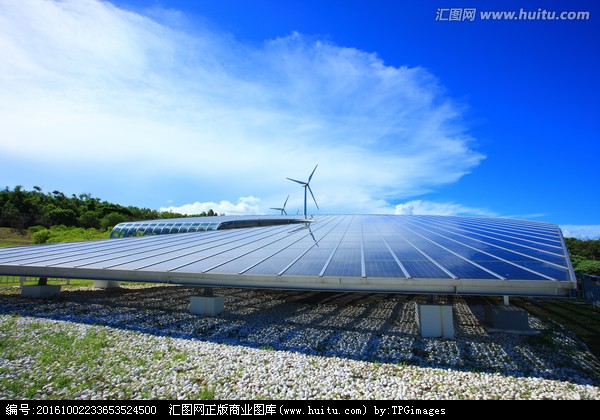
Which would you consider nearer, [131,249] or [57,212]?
[131,249]

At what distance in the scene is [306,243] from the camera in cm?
2056

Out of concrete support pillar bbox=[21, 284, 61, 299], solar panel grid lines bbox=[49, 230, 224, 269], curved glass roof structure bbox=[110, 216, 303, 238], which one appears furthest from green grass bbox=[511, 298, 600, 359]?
concrete support pillar bbox=[21, 284, 61, 299]

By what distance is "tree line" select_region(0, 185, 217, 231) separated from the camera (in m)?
98.9

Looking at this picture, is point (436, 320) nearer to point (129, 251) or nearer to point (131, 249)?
point (129, 251)

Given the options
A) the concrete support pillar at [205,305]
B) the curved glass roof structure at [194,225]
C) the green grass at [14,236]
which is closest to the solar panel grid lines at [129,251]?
the concrete support pillar at [205,305]

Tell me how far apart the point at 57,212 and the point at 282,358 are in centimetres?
11621

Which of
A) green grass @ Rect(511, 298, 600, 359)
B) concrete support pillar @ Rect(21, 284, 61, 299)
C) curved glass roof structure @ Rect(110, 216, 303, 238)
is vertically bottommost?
green grass @ Rect(511, 298, 600, 359)

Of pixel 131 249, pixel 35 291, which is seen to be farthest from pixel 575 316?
pixel 35 291

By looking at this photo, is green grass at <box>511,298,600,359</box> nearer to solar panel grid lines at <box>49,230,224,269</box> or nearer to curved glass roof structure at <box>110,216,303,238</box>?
solar panel grid lines at <box>49,230,224,269</box>

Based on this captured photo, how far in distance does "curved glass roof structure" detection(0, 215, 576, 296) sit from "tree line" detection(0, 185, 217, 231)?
3474 inches

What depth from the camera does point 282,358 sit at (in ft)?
36.8

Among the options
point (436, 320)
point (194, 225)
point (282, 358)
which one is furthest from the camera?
point (194, 225)

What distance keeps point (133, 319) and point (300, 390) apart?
11008 mm

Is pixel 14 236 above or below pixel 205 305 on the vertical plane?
above
